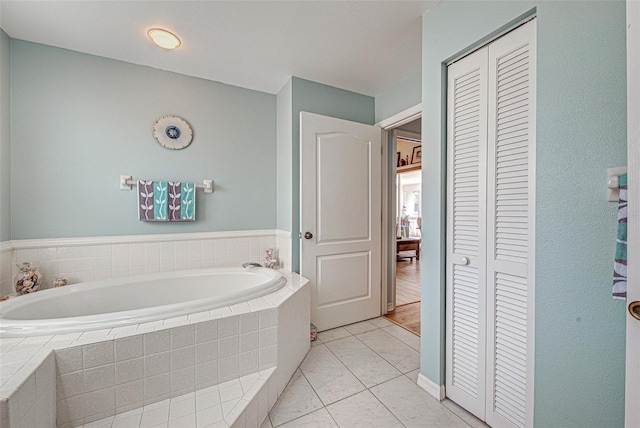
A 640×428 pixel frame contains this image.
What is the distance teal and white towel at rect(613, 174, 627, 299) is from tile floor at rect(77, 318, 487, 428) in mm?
1038

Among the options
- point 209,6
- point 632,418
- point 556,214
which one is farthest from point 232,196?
point 632,418

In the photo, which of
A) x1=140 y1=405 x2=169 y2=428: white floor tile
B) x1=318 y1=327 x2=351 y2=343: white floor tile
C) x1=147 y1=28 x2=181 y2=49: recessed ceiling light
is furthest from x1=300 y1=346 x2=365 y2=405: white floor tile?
x1=147 y1=28 x2=181 y2=49: recessed ceiling light

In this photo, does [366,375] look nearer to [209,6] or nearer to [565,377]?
[565,377]

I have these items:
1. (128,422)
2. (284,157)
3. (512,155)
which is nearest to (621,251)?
(512,155)

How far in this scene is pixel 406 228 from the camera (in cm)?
672

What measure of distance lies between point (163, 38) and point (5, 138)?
4.21 ft

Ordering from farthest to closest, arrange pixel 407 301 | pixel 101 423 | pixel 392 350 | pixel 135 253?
1. pixel 407 301
2. pixel 135 253
3. pixel 392 350
4. pixel 101 423

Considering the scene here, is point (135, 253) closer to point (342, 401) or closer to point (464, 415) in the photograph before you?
point (342, 401)

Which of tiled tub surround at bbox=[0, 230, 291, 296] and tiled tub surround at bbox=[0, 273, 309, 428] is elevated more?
tiled tub surround at bbox=[0, 230, 291, 296]

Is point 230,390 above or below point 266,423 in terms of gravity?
above

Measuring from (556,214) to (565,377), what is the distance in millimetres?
630

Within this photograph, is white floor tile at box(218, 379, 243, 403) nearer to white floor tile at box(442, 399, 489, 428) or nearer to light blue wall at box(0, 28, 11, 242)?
white floor tile at box(442, 399, 489, 428)

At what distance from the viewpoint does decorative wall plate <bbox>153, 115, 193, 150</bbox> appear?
2.35m

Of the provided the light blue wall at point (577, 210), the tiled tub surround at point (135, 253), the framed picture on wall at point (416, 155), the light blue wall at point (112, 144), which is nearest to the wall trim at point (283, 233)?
the tiled tub surround at point (135, 253)
